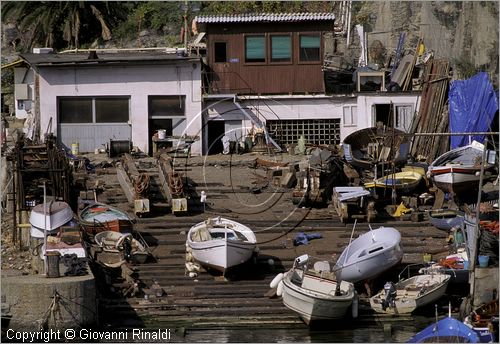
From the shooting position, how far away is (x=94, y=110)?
41531 mm

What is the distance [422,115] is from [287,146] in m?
4.91

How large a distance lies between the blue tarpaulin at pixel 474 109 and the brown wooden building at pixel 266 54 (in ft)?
18.2

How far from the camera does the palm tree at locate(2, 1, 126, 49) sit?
53.5 meters

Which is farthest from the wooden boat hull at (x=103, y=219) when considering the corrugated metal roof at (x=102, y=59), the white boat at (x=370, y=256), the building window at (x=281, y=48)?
the building window at (x=281, y=48)

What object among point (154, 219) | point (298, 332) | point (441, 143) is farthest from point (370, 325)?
point (441, 143)

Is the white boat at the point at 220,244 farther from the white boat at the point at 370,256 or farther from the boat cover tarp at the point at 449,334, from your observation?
the boat cover tarp at the point at 449,334

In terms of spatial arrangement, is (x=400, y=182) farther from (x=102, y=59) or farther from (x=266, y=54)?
(x=102, y=59)

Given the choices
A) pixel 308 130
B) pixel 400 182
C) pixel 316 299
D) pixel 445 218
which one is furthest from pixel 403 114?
pixel 316 299

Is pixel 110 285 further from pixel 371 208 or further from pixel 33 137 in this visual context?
pixel 33 137

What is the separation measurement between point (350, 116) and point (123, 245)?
48.6ft

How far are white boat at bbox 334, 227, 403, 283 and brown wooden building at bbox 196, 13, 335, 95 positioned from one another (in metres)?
13.9

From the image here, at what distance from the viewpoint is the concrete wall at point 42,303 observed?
24.7 m

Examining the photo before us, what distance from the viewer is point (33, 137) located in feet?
134

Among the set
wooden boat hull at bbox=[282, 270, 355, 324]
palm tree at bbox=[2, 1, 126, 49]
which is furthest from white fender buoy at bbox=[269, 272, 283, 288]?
palm tree at bbox=[2, 1, 126, 49]
